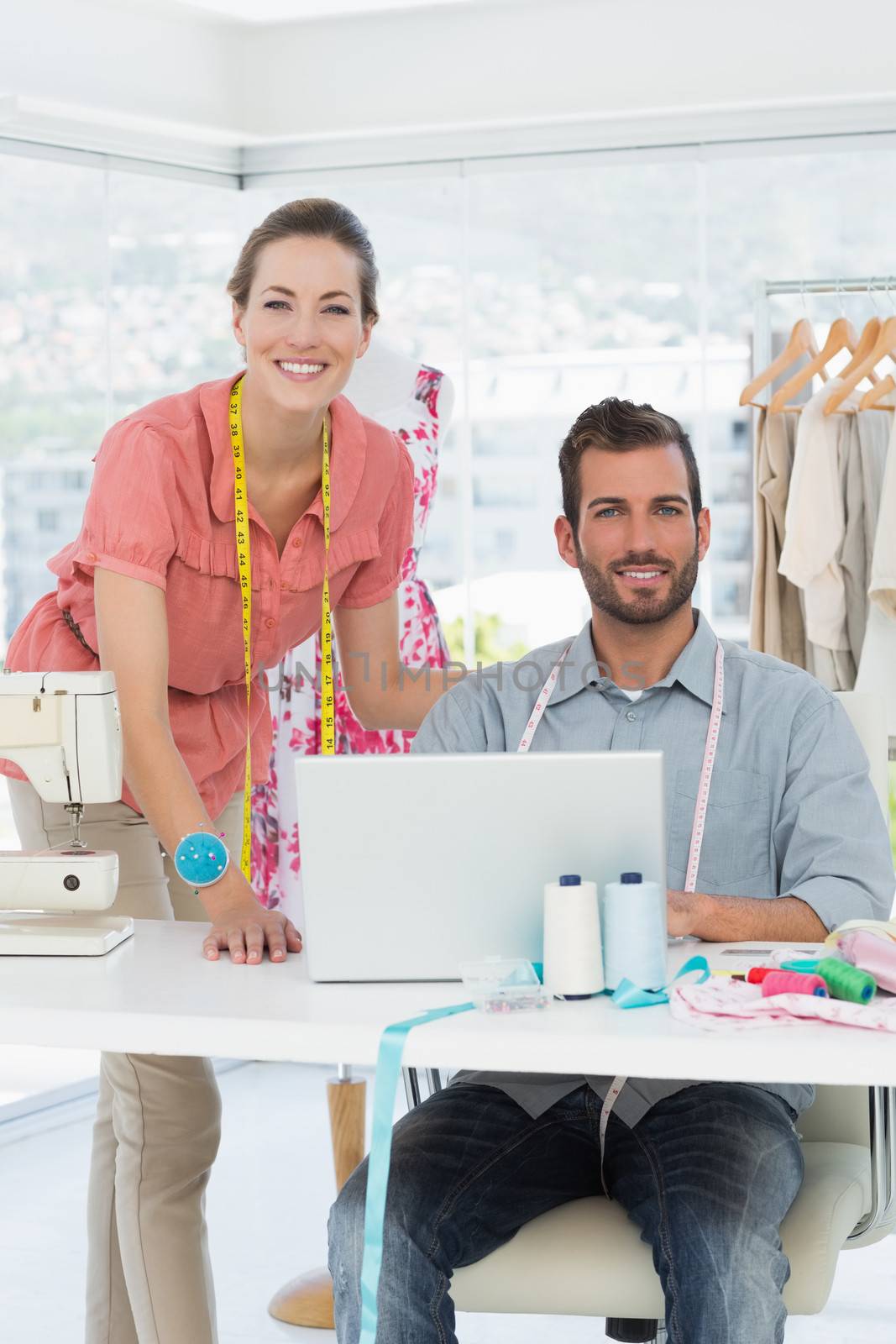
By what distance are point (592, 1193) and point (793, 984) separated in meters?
0.49

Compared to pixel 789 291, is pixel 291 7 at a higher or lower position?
higher

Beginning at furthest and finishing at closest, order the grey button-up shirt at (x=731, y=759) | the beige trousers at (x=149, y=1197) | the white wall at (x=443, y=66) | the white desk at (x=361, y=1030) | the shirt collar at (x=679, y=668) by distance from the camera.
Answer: the white wall at (x=443, y=66) < the shirt collar at (x=679, y=668) < the beige trousers at (x=149, y=1197) < the grey button-up shirt at (x=731, y=759) < the white desk at (x=361, y=1030)

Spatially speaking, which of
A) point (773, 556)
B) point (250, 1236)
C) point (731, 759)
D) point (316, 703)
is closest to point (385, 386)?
point (316, 703)

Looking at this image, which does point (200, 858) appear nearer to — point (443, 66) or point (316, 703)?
point (316, 703)

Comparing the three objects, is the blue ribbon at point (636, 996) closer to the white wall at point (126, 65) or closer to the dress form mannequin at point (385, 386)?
the dress form mannequin at point (385, 386)

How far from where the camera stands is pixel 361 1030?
4.96 ft

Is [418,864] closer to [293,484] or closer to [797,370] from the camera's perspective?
[293,484]

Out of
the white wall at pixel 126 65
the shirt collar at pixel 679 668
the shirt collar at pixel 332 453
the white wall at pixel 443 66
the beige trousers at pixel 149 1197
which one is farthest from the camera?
the white wall at pixel 443 66

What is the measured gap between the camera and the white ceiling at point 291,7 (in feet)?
13.3

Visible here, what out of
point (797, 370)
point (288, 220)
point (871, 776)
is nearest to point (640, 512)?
point (871, 776)

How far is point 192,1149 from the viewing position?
215cm

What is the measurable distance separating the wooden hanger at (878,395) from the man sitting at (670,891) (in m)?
1.43

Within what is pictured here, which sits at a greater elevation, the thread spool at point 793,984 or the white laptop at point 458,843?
the white laptop at point 458,843

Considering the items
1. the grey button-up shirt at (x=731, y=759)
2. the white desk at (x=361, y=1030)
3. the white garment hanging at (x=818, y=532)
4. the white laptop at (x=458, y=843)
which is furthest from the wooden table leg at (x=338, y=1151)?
the white garment hanging at (x=818, y=532)
